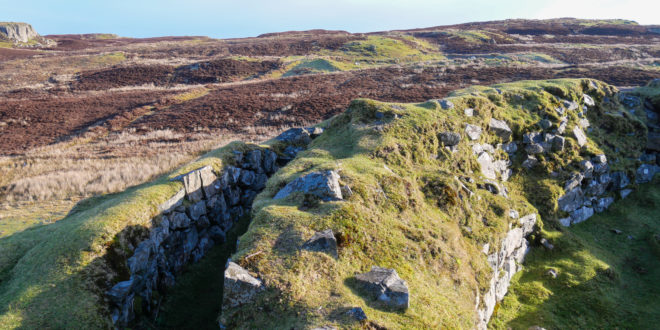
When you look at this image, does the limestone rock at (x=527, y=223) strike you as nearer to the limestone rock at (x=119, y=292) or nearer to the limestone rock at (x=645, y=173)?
the limestone rock at (x=645, y=173)

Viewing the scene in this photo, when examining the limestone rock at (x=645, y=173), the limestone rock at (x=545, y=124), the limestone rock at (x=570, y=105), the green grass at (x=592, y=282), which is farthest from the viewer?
the limestone rock at (x=570, y=105)

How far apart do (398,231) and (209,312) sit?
7455 millimetres

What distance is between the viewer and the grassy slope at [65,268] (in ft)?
26.8

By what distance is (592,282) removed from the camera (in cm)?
1349

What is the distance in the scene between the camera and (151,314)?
431 inches

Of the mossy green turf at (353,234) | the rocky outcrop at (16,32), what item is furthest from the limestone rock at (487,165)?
the rocky outcrop at (16,32)

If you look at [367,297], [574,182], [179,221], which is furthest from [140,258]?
[574,182]

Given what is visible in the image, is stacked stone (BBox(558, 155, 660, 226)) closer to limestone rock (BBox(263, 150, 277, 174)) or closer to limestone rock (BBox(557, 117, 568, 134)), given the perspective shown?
limestone rock (BBox(557, 117, 568, 134))

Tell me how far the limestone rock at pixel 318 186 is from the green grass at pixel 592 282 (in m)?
7.42

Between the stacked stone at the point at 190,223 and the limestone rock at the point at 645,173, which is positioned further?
the limestone rock at the point at 645,173

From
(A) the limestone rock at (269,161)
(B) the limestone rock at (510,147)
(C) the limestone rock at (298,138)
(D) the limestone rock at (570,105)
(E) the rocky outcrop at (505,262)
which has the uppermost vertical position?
(D) the limestone rock at (570,105)

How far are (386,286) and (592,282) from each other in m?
11.4

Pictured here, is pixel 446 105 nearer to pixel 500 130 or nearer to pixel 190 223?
pixel 500 130

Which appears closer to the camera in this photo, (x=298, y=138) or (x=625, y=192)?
(x=625, y=192)
